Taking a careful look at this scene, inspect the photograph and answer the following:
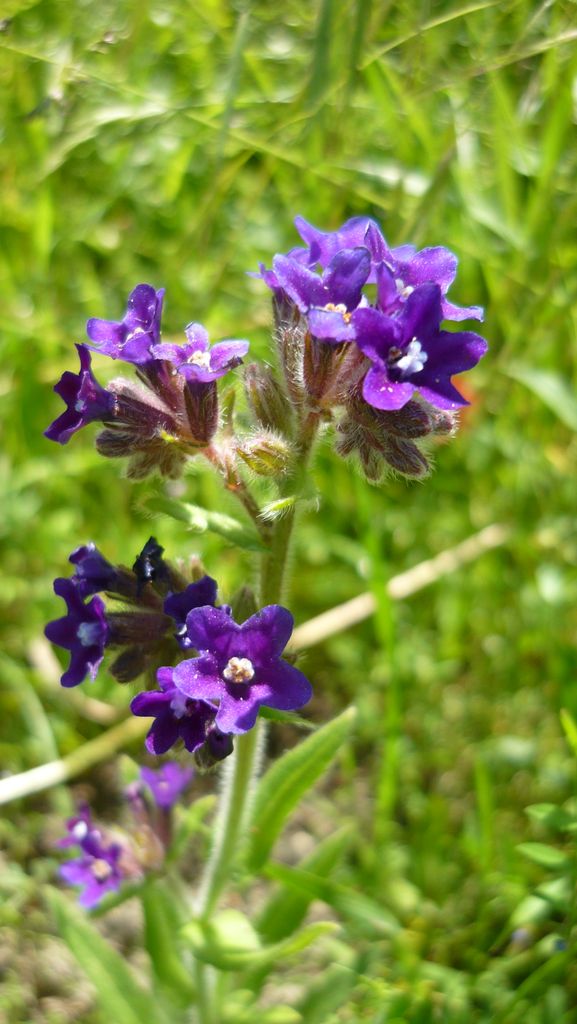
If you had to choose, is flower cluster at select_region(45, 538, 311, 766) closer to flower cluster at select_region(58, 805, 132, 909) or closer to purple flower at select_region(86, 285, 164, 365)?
purple flower at select_region(86, 285, 164, 365)

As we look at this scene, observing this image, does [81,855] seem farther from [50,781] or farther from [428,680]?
[428,680]

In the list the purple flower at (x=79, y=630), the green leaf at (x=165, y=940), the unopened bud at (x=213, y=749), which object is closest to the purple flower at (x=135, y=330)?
the purple flower at (x=79, y=630)

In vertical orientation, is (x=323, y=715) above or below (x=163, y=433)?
below

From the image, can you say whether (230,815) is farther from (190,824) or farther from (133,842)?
(133,842)

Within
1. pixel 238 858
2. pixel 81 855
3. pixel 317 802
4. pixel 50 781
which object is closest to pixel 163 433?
pixel 238 858

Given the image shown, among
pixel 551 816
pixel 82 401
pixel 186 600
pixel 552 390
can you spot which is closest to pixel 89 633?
pixel 186 600

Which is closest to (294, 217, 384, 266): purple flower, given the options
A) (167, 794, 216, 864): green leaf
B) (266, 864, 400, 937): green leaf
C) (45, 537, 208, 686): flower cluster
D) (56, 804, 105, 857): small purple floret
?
(45, 537, 208, 686): flower cluster
